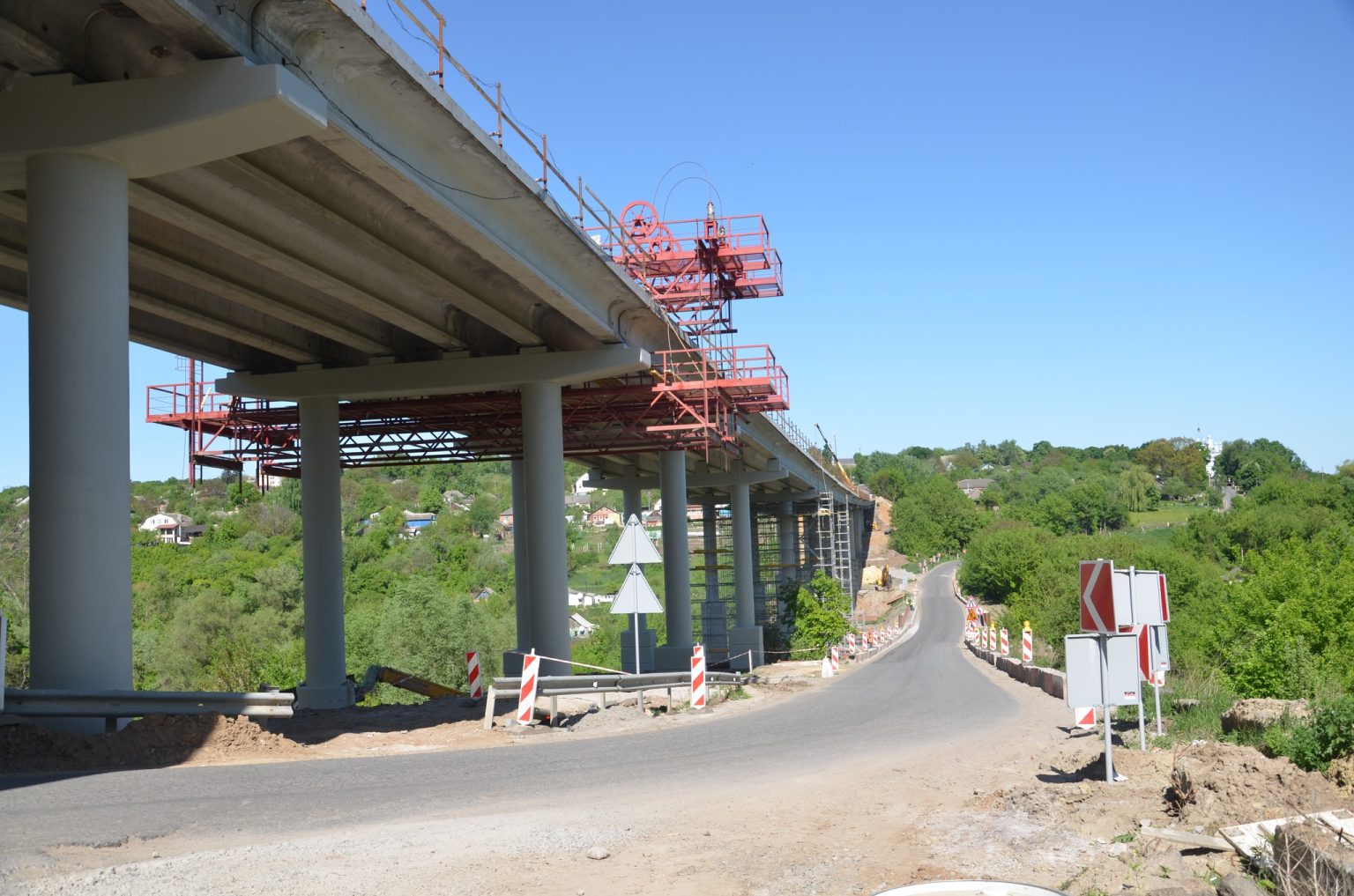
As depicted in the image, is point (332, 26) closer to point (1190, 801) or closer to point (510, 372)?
point (1190, 801)

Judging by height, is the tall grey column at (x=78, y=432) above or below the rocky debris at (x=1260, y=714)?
above

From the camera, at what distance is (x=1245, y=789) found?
7848mm

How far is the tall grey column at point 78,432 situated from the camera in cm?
1167

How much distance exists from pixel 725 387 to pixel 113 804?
792 inches

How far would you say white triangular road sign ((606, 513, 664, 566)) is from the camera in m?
17.7

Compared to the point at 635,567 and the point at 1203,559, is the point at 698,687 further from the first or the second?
the point at 1203,559

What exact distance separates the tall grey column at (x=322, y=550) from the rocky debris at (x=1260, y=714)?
18.7m

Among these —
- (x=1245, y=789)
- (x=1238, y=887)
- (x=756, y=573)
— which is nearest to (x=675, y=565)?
(x=756, y=573)

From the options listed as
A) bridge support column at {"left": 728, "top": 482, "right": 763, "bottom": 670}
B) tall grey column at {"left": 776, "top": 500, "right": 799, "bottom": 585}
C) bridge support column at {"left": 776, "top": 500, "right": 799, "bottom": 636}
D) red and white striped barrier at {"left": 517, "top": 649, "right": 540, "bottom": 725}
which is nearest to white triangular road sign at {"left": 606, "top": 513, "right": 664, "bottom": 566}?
red and white striped barrier at {"left": 517, "top": 649, "right": 540, "bottom": 725}

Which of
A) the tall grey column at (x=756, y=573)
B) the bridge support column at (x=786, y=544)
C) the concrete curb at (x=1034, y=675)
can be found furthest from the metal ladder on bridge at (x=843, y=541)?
the concrete curb at (x=1034, y=675)

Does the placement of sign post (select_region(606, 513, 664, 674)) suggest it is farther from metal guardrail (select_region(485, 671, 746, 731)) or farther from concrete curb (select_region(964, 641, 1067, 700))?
concrete curb (select_region(964, 641, 1067, 700))

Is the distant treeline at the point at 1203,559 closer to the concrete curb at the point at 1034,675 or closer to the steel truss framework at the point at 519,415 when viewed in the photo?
the concrete curb at the point at 1034,675

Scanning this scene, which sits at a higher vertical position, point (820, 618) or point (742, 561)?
point (742, 561)

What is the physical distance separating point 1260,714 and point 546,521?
16.0 meters
